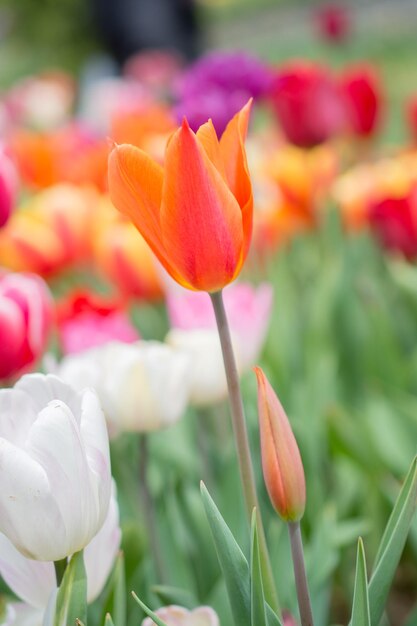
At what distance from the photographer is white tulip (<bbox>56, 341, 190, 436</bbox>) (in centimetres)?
76

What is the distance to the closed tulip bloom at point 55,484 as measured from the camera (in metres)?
0.50

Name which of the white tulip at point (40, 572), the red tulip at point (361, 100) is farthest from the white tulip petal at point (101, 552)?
the red tulip at point (361, 100)

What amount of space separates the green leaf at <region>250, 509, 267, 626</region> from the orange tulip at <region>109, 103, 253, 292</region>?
14 centimetres

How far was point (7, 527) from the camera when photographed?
1.68ft

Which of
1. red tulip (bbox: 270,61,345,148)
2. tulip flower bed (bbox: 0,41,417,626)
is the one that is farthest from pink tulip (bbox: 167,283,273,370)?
red tulip (bbox: 270,61,345,148)

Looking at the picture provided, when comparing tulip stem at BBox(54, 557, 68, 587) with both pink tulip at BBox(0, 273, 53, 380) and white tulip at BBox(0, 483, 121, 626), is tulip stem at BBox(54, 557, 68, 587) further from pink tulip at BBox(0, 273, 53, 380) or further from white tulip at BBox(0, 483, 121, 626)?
pink tulip at BBox(0, 273, 53, 380)

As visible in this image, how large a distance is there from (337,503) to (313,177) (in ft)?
2.24

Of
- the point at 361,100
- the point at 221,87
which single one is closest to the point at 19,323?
the point at 221,87

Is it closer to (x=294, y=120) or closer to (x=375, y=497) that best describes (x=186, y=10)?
(x=294, y=120)

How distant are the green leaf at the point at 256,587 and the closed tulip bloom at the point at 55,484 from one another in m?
0.08

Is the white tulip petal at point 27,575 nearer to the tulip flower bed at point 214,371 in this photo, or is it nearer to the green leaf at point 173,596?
the tulip flower bed at point 214,371

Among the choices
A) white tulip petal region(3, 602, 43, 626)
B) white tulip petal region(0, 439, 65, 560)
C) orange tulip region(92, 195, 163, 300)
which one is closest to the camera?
white tulip petal region(0, 439, 65, 560)

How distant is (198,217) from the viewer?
1.72 feet

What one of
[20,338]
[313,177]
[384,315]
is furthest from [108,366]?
[313,177]
